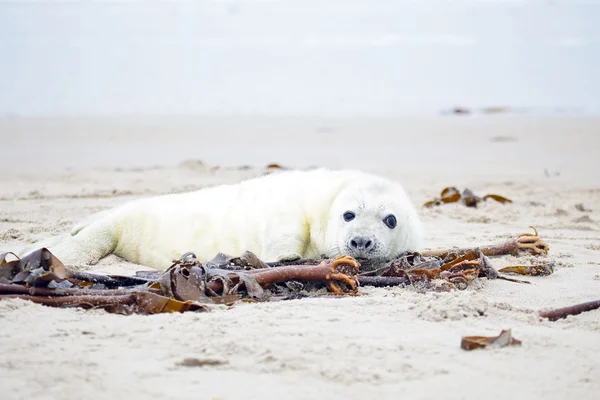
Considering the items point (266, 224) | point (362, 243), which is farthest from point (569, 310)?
point (266, 224)

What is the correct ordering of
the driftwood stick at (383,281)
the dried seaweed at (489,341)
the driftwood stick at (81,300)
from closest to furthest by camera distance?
the dried seaweed at (489,341) → the driftwood stick at (81,300) → the driftwood stick at (383,281)

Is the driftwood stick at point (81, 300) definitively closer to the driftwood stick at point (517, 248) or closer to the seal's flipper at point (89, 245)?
the seal's flipper at point (89, 245)

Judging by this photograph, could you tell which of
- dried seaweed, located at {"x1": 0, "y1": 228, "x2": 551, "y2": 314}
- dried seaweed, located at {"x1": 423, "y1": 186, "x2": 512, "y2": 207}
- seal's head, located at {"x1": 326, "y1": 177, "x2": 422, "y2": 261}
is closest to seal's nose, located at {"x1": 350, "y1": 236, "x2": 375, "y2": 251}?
seal's head, located at {"x1": 326, "y1": 177, "x2": 422, "y2": 261}

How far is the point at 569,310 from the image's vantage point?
10.7 ft

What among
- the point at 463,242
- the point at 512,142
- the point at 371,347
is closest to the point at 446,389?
the point at 371,347

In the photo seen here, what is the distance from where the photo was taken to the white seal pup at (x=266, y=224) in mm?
4391

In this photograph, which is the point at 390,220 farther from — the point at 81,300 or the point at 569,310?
the point at 81,300

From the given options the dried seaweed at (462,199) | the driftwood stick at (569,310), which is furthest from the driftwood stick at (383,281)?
the dried seaweed at (462,199)

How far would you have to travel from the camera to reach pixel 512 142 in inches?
581

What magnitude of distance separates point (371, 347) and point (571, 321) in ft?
3.11

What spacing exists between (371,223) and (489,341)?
1.66 meters

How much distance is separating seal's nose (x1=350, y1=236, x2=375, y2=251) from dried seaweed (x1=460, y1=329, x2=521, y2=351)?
145 centimetres

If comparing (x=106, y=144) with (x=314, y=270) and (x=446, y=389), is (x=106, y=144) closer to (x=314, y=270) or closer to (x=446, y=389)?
(x=314, y=270)

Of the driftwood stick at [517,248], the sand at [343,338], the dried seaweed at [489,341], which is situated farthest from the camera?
the driftwood stick at [517,248]
